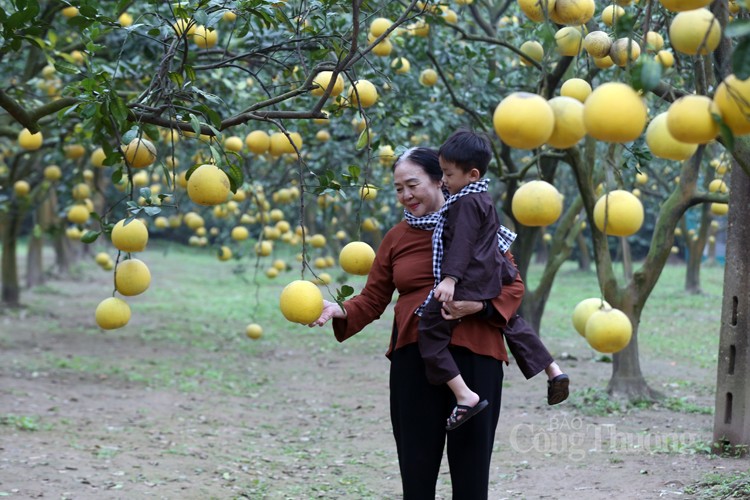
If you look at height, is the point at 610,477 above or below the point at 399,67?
below

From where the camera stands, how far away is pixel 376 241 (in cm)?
1286

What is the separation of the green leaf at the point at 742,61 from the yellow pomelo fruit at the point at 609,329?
56 centimetres

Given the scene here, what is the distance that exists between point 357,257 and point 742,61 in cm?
157

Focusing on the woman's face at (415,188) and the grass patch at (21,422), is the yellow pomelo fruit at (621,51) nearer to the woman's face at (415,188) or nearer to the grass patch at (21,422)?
the woman's face at (415,188)

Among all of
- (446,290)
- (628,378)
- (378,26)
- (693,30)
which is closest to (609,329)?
(693,30)

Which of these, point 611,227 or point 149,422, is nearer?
point 611,227

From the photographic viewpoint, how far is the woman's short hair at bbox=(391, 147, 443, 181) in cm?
271

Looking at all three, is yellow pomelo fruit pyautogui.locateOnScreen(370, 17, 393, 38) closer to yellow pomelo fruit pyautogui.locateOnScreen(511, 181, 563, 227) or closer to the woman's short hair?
the woman's short hair

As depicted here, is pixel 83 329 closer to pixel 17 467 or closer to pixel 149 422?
pixel 149 422

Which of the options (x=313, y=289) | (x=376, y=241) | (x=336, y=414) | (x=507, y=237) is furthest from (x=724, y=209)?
(x=376, y=241)

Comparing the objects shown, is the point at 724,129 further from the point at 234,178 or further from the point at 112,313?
the point at 112,313

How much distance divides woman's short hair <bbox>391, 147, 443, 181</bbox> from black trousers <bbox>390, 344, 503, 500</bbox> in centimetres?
54

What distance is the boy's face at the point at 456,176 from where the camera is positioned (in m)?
2.57

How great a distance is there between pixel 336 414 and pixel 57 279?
11.6 m
